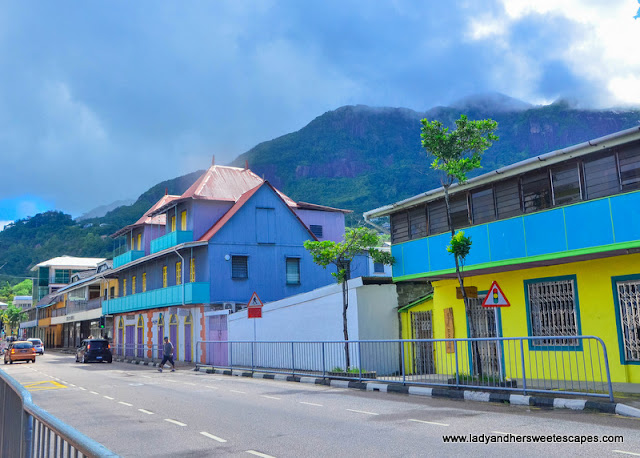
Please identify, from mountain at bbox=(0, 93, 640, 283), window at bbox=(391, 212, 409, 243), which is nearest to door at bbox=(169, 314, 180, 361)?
window at bbox=(391, 212, 409, 243)

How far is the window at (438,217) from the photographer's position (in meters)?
19.3

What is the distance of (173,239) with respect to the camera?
36.4 metres

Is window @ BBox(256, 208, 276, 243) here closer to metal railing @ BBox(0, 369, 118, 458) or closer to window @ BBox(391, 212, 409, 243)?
window @ BBox(391, 212, 409, 243)

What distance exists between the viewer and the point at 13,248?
111 metres

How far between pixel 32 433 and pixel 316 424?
21.7 feet

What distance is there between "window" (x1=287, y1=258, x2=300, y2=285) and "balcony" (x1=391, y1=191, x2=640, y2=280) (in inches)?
697

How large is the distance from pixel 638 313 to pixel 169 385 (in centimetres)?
1375

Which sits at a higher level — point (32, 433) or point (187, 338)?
point (187, 338)

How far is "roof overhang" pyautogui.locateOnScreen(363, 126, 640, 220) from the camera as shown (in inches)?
533

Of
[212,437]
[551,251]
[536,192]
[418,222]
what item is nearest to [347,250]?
[418,222]

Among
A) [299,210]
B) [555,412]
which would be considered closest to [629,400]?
[555,412]

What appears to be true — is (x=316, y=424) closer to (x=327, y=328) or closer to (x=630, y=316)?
(x=630, y=316)

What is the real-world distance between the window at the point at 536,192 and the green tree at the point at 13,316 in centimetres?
10632

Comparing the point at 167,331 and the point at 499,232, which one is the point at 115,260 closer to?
the point at 167,331
